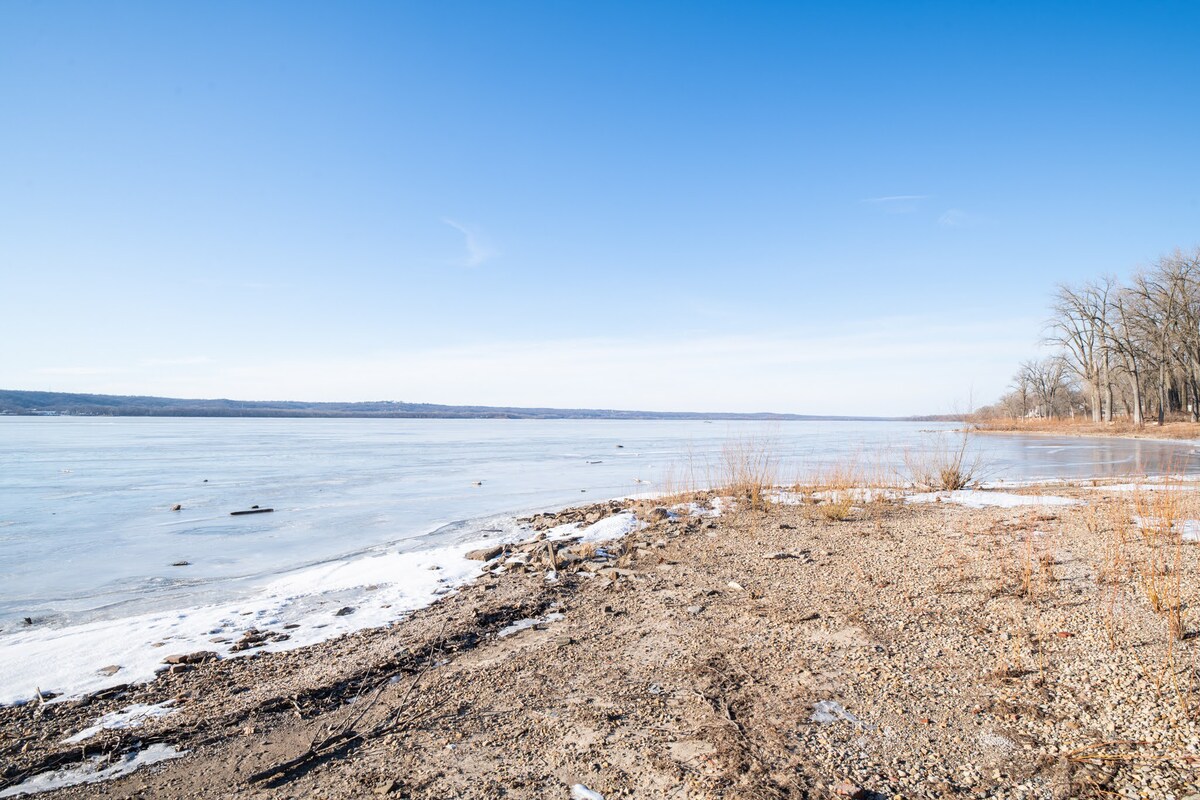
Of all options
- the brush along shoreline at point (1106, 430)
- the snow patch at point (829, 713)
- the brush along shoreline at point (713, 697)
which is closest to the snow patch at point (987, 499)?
the brush along shoreline at point (713, 697)

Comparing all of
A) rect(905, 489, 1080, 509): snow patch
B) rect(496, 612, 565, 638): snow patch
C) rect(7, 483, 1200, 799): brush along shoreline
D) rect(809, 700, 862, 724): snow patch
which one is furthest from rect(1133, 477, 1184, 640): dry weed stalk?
rect(496, 612, 565, 638): snow patch

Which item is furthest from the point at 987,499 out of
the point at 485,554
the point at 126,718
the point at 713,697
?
the point at 126,718

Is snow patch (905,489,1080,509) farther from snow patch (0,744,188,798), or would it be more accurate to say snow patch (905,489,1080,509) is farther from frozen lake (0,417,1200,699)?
snow patch (0,744,188,798)

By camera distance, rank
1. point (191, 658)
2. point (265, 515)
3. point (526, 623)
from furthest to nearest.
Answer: point (265, 515)
point (526, 623)
point (191, 658)

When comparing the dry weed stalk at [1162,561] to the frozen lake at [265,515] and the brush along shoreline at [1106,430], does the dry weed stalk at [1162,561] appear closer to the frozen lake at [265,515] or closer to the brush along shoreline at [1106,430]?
the frozen lake at [265,515]

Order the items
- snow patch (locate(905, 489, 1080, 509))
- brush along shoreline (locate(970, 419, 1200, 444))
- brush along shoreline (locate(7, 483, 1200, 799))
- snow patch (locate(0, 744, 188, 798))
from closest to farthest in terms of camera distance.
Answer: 1. brush along shoreline (locate(7, 483, 1200, 799))
2. snow patch (locate(0, 744, 188, 798))
3. snow patch (locate(905, 489, 1080, 509))
4. brush along shoreline (locate(970, 419, 1200, 444))

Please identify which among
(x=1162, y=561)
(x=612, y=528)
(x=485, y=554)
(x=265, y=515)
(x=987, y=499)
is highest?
(x=1162, y=561)

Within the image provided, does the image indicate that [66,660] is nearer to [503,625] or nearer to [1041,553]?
[503,625]

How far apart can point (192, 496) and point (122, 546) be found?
5391 millimetres

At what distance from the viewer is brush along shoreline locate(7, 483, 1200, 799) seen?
2.70 meters

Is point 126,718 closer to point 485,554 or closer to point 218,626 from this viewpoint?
point 218,626

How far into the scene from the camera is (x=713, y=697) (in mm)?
3459

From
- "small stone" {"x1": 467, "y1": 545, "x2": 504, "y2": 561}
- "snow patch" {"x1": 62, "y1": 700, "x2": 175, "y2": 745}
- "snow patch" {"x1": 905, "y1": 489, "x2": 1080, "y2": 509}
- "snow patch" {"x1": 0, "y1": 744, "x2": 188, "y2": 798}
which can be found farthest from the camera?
"snow patch" {"x1": 905, "y1": 489, "x2": 1080, "y2": 509}

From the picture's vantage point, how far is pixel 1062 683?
3389mm
